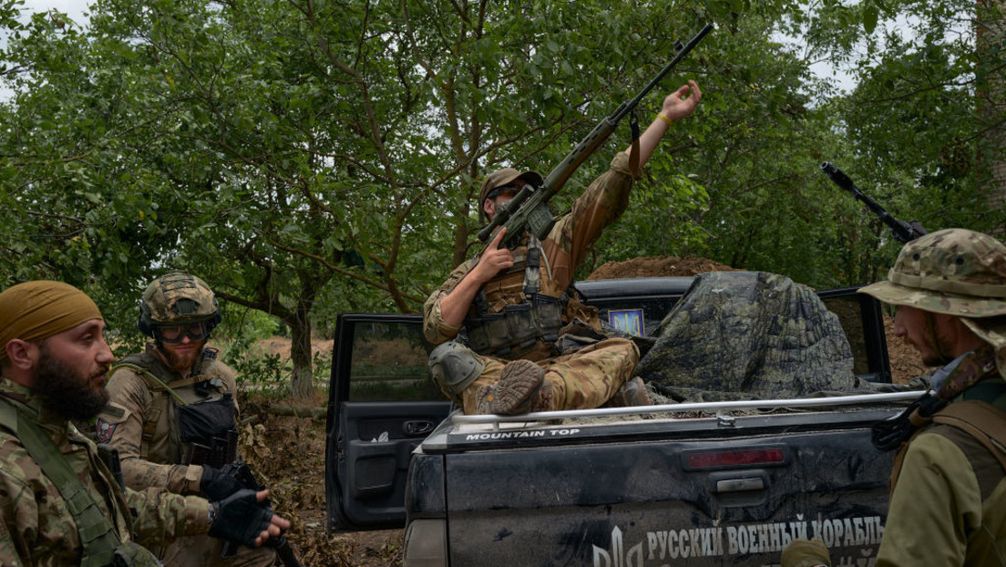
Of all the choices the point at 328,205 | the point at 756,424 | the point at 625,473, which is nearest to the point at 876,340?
the point at 756,424

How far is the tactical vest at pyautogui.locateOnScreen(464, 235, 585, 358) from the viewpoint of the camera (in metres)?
4.48

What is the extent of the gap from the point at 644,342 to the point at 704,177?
11438 mm

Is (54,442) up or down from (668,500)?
up

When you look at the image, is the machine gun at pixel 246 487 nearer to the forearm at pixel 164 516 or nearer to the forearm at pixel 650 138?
the forearm at pixel 164 516

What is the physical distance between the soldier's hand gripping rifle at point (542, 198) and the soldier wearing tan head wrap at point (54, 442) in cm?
229

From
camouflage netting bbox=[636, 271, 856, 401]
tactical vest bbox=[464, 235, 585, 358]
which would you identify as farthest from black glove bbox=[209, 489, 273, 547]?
camouflage netting bbox=[636, 271, 856, 401]

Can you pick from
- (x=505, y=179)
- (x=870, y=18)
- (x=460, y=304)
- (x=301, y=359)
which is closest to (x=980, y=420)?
(x=460, y=304)

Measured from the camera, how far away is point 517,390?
3.30 m

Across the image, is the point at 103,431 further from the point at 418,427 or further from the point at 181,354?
the point at 418,427

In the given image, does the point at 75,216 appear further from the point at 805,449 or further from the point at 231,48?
the point at 805,449

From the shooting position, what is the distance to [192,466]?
3578 mm

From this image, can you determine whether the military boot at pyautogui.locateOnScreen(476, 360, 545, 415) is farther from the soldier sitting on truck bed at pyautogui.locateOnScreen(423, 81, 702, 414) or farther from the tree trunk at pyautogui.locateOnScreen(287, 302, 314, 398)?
the tree trunk at pyautogui.locateOnScreen(287, 302, 314, 398)

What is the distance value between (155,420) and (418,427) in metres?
1.64

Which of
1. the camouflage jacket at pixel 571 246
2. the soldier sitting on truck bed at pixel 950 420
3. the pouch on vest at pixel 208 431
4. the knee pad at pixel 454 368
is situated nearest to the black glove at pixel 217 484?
the pouch on vest at pixel 208 431
